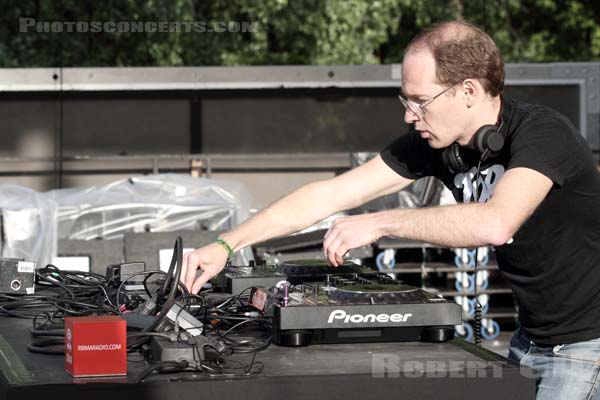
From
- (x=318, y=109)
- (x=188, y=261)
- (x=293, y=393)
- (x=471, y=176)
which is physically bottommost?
(x=293, y=393)

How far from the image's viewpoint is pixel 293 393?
209 centimetres

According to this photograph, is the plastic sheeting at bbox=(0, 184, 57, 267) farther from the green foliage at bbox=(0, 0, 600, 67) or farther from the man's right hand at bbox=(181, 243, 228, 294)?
the green foliage at bbox=(0, 0, 600, 67)

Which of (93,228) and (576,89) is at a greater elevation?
(576,89)

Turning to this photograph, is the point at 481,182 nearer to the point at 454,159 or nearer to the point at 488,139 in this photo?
the point at 454,159

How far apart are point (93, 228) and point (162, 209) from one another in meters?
0.53

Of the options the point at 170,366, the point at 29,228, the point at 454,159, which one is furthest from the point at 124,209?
the point at 170,366

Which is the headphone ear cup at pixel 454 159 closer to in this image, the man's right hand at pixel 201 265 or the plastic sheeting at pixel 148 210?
the man's right hand at pixel 201 265

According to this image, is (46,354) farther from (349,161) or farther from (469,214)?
(349,161)

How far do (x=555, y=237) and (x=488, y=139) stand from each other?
0.33 metres

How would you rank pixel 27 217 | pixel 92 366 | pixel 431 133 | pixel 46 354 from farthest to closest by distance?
pixel 27 217
pixel 431 133
pixel 46 354
pixel 92 366

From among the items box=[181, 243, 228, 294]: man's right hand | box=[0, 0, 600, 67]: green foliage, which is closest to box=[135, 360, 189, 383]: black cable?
box=[181, 243, 228, 294]: man's right hand

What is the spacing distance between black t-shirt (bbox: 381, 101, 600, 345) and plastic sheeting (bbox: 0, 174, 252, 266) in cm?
483

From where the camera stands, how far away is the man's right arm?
2.91 meters

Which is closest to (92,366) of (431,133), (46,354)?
(46,354)
